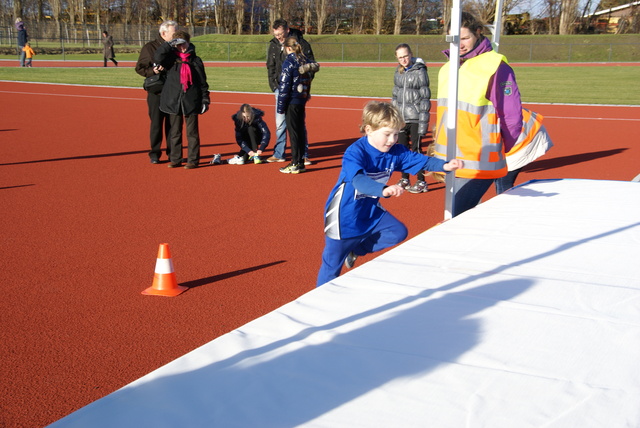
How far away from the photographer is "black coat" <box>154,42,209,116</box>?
8523 millimetres

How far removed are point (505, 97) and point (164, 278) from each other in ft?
8.48

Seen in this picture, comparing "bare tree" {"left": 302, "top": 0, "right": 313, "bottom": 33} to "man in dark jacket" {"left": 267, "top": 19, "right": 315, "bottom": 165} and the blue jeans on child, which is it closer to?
"man in dark jacket" {"left": 267, "top": 19, "right": 315, "bottom": 165}

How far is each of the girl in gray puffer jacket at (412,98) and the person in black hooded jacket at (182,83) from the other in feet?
7.95

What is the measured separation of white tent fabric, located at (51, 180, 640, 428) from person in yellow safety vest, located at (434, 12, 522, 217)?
0.73 metres

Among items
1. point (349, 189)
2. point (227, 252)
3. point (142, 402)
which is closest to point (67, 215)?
point (227, 252)

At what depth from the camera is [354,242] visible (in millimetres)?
4172

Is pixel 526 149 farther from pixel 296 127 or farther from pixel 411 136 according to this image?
pixel 296 127

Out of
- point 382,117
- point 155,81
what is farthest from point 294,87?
point 382,117

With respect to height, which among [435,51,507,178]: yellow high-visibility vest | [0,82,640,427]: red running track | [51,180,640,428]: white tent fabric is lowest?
[0,82,640,427]: red running track

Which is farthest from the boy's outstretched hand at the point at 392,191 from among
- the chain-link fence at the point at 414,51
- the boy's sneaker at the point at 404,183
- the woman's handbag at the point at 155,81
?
the chain-link fence at the point at 414,51

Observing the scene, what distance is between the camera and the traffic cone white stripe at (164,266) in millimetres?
4676

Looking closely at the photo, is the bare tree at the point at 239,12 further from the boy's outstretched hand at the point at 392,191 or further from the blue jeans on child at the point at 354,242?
the boy's outstretched hand at the point at 392,191

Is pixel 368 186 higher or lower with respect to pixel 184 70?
lower

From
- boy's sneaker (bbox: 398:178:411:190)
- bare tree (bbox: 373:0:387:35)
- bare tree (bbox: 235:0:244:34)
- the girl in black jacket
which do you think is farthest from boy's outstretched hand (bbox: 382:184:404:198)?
bare tree (bbox: 235:0:244:34)
